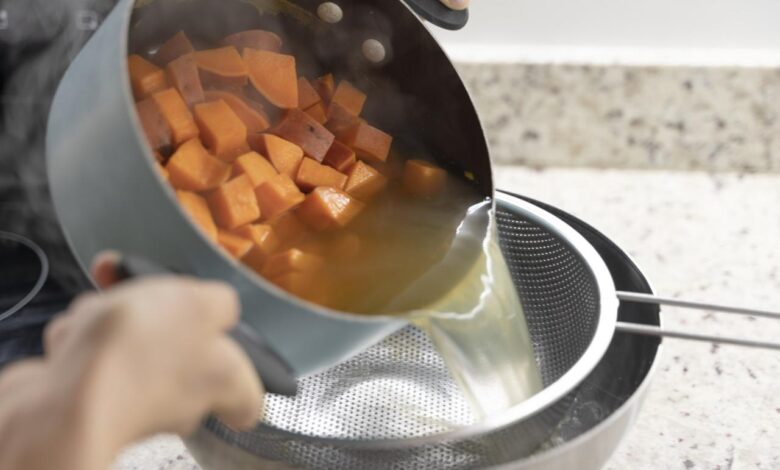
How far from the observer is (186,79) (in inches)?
28.2

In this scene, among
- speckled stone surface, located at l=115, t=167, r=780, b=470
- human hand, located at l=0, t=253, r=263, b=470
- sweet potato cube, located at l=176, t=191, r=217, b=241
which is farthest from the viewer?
speckled stone surface, located at l=115, t=167, r=780, b=470

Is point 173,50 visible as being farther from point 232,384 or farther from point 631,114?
point 631,114

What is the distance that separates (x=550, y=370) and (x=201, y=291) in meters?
0.54

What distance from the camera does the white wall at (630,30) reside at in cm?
124

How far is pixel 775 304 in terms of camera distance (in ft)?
3.55

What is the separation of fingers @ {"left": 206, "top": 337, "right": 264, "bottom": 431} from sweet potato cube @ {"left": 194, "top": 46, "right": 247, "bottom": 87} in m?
0.36

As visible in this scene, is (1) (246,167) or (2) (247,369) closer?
(2) (247,369)

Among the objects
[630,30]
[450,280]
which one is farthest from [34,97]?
[630,30]

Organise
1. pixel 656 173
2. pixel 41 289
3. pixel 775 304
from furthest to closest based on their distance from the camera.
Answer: pixel 656 173 < pixel 775 304 < pixel 41 289

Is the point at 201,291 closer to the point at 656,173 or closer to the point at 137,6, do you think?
the point at 137,6

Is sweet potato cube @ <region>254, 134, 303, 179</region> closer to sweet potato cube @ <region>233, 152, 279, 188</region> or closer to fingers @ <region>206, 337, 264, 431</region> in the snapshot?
sweet potato cube @ <region>233, 152, 279, 188</region>

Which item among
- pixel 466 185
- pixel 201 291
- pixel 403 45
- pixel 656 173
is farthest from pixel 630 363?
pixel 656 173

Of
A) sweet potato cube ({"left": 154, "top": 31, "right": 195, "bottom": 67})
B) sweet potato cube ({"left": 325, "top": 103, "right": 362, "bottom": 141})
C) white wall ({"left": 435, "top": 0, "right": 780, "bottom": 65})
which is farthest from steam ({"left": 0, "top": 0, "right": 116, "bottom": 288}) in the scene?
white wall ({"left": 435, "top": 0, "right": 780, "bottom": 65})

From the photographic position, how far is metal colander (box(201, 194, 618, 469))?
69 centimetres
